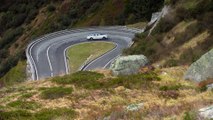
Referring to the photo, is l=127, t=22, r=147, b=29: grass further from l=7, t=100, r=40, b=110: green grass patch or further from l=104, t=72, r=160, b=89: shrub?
l=7, t=100, r=40, b=110: green grass patch

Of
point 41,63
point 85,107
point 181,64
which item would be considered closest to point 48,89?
point 85,107

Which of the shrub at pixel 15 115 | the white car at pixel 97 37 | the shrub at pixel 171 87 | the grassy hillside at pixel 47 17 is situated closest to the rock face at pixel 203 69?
the shrub at pixel 171 87

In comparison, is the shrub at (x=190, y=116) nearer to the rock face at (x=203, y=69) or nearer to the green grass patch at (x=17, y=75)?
the rock face at (x=203, y=69)

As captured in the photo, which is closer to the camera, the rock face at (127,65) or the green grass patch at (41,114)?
the green grass patch at (41,114)

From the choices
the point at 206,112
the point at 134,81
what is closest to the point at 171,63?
the point at 134,81

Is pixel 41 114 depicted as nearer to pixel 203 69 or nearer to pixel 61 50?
pixel 203 69

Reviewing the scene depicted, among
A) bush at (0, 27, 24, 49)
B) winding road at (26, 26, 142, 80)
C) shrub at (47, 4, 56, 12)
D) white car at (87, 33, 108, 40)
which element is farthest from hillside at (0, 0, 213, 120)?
shrub at (47, 4, 56, 12)
